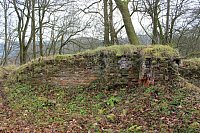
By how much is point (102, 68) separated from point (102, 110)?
2.07m

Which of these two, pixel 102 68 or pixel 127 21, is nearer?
pixel 102 68

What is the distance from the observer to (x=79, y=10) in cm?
1579

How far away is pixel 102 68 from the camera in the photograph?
905 cm

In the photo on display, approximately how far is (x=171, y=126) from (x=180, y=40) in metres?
15.6

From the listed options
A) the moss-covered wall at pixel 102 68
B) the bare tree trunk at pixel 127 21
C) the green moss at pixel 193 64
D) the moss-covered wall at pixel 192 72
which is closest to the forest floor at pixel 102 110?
the moss-covered wall at pixel 102 68

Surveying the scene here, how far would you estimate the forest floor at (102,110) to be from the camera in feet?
19.5

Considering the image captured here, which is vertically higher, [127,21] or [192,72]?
[127,21]

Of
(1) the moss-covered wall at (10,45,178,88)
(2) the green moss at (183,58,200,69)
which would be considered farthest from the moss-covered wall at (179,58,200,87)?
(1) the moss-covered wall at (10,45,178,88)

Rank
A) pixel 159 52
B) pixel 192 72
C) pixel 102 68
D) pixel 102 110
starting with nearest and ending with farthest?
pixel 102 110 < pixel 159 52 < pixel 102 68 < pixel 192 72

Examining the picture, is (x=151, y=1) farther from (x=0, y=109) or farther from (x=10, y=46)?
(x=10, y=46)

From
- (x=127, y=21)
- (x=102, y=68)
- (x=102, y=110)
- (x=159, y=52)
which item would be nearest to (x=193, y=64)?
(x=159, y=52)

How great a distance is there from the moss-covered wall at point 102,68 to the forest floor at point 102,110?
39 cm

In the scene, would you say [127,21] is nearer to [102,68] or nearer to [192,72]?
[192,72]

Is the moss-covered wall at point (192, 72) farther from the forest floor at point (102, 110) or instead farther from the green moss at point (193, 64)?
the forest floor at point (102, 110)
